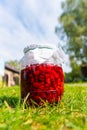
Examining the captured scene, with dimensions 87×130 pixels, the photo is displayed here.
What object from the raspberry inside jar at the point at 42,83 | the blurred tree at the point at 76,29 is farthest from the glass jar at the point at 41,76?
the blurred tree at the point at 76,29

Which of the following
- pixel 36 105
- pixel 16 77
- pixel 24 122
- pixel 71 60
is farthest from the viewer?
pixel 71 60

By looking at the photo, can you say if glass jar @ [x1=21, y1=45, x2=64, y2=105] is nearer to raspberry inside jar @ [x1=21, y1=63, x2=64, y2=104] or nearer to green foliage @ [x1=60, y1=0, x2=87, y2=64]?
raspberry inside jar @ [x1=21, y1=63, x2=64, y2=104]

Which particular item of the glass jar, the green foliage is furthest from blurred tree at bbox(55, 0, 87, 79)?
the glass jar

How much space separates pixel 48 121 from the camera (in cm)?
373

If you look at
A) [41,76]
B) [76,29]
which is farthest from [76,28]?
[41,76]

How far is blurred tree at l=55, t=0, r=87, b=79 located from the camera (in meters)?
44.7

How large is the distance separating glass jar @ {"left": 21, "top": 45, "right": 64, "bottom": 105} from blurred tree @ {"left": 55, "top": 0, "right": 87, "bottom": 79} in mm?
38841

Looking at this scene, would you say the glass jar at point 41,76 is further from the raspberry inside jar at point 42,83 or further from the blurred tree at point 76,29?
the blurred tree at point 76,29

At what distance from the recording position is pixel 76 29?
45.1 metres

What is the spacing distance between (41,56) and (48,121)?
70.4 inches

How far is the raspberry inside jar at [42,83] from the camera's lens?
17.0 feet

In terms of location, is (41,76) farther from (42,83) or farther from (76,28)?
(76,28)

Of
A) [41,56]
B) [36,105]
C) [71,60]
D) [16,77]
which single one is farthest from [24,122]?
[71,60]

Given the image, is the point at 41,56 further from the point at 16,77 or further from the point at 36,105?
the point at 16,77
